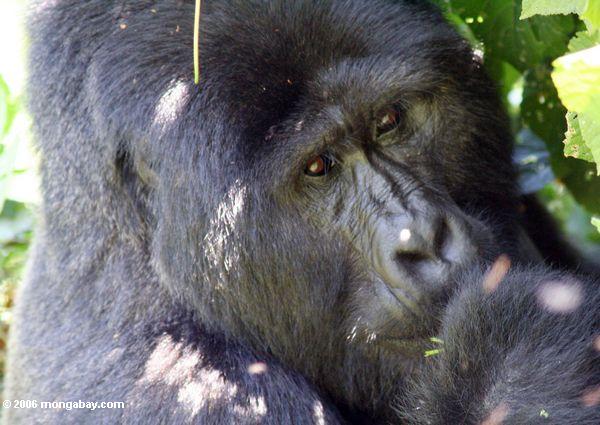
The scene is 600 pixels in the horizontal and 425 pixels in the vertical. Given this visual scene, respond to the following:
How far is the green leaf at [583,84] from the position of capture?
2094 millimetres

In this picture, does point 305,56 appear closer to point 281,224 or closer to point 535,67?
point 281,224

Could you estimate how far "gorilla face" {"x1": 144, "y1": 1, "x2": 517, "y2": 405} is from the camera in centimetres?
337

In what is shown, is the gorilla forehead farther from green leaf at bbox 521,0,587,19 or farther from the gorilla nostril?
green leaf at bbox 521,0,587,19

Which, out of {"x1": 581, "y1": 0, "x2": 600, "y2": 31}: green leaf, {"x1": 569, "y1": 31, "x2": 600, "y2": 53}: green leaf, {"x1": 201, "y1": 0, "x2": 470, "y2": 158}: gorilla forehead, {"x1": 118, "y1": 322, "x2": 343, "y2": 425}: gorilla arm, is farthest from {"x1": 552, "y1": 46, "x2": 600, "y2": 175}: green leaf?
{"x1": 118, "y1": 322, "x2": 343, "y2": 425}: gorilla arm

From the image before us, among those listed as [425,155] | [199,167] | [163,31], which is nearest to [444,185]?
[425,155]

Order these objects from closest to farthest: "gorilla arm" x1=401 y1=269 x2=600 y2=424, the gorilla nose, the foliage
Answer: "gorilla arm" x1=401 y1=269 x2=600 y2=424, the gorilla nose, the foliage

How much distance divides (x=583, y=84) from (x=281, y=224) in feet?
5.13

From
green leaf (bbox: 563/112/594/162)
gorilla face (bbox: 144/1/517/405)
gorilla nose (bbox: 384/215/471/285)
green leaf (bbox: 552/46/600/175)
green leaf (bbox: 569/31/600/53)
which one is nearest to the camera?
green leaf (bbox: 552/46/600/175)

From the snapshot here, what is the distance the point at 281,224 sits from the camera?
3.48 m

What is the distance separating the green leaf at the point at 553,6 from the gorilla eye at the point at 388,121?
46.1 inches

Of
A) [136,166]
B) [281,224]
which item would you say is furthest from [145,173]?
[281,224]

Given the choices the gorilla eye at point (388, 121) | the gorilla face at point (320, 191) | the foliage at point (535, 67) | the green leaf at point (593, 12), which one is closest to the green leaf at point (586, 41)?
the green leaf at point (593, 12)

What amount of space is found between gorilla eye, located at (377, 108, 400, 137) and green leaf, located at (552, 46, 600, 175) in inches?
55.8

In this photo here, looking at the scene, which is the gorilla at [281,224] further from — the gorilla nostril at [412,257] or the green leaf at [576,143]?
the green leaf at [576,143]
